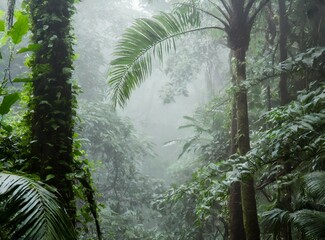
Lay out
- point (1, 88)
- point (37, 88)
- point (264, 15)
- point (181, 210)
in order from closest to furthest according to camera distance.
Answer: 1. point (1, 88)
2. point (37, 88)
3. point (264, 15)
4. point (181, 210)

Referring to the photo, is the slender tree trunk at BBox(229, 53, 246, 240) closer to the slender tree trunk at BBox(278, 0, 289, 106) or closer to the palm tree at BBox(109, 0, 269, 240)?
the palm tree at BBox(109, 0, 269, 240)

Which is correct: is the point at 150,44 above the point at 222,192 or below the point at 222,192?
above

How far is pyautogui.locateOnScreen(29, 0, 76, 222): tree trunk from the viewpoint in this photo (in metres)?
1.99

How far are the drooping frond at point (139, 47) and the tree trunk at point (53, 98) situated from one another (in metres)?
1.42

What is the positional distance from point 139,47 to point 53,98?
5.91ft

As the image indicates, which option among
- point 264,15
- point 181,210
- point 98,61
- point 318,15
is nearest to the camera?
point 318,15

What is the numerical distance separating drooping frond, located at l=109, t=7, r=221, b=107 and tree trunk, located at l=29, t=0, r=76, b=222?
142 centimetres

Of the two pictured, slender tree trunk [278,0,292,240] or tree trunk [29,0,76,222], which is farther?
slender tree trunk [278,0,292,240]

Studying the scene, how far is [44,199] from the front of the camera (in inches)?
54.7

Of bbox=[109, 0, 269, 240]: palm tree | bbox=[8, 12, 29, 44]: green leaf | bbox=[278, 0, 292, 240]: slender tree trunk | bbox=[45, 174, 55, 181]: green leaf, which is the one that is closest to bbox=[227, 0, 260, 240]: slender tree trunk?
bbox=[109, 0, 269, 240]: palm tree

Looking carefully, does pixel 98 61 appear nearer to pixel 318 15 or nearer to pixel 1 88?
pixel 318 15

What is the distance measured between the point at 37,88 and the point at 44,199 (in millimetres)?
962

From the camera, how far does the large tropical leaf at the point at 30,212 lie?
4.17 feet

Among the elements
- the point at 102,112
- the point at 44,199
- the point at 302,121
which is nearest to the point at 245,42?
the point at 302,121
